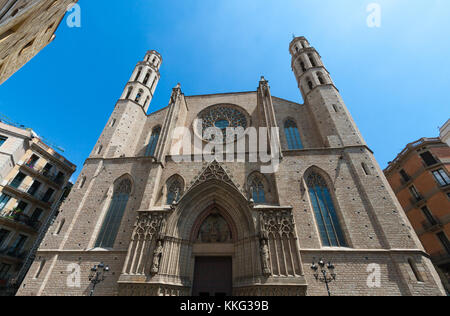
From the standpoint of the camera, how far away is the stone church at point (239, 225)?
8977 mm

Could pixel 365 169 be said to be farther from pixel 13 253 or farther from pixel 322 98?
pixel 13 253

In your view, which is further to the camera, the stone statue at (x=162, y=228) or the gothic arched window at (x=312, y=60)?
the gothic arched window at (x=312, y=60)

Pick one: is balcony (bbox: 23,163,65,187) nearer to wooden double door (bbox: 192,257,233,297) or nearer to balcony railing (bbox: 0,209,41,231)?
balcony railing (bbox: 0,209,41,231)

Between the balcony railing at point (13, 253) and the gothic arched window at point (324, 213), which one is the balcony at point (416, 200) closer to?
the gothic arched window at point (324, 213)

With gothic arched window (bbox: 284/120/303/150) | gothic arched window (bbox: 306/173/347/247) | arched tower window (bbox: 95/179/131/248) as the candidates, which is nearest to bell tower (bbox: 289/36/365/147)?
gothic arched window (bbox: 284/120/303/150)

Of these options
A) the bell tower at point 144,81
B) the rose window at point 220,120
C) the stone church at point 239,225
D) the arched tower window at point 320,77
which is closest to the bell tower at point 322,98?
the arched tower window at point 320,77

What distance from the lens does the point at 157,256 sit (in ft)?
31.4

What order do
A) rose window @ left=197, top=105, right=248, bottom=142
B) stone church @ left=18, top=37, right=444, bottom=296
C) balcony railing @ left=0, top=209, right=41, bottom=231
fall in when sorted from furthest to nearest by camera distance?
rose window @ left=197, top=105, right=248, bottom=142 < balcony railing @ left=0, top=209, right=41, bottom=231 < stone church @ left=18, top=37, right=444, bottom=296

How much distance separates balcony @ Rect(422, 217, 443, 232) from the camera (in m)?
16.6

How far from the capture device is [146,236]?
1041 cm

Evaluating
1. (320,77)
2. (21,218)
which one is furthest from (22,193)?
(320,77)

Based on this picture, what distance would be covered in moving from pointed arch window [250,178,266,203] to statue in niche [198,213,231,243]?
2.54m

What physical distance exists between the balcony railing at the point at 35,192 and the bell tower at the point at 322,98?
26.9 meters
